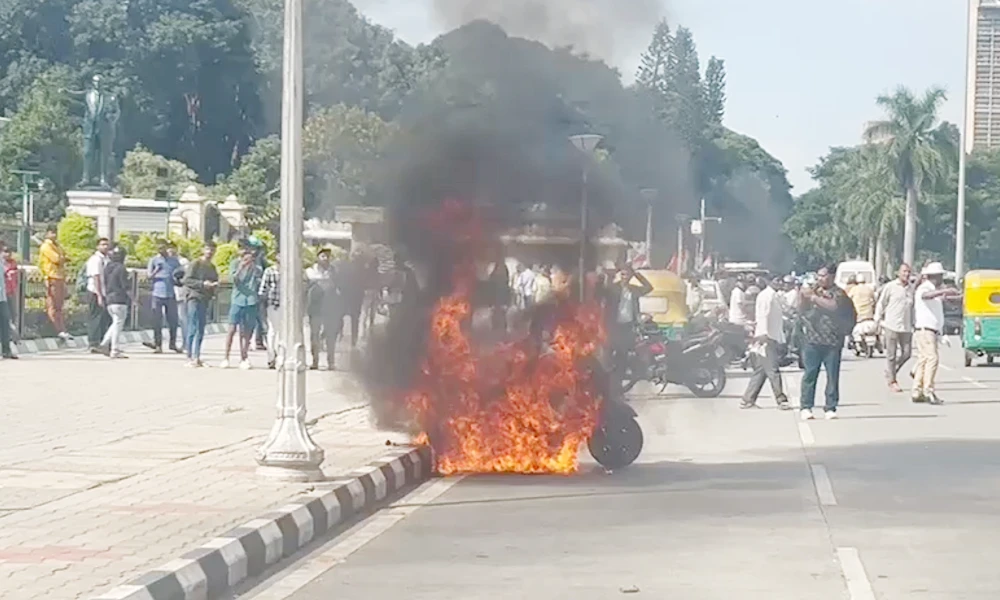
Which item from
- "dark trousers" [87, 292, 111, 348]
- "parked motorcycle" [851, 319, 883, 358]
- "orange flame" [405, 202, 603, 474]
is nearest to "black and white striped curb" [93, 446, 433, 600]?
"orange flame" [405, 202, 603, 474]

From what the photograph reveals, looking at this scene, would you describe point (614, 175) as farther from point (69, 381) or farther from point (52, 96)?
point (52, 96)

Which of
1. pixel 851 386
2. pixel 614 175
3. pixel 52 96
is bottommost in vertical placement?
pixel 851 386

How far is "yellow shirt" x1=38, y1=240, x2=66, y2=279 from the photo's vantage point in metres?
25.3

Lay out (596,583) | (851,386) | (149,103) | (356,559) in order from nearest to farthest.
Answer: (596,583) < (356,559) < (851,386) < (149,103)

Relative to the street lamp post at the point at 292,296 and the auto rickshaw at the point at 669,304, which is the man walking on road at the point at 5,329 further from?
the street lamp post at the point at 292,296

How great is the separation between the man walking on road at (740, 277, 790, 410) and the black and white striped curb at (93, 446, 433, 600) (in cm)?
829

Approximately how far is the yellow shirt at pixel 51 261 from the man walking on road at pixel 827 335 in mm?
12209

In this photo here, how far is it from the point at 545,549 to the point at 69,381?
11.3 m

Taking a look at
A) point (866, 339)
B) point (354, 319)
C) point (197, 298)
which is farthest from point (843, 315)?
point (866, 339)

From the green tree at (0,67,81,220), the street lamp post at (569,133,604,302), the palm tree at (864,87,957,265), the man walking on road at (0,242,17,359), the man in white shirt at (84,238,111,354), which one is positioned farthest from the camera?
the palm tree at (864,87,957,265)

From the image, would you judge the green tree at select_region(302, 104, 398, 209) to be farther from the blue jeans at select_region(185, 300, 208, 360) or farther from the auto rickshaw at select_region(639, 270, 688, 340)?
the blue jeans at select_region(185, 300, 208, 360)

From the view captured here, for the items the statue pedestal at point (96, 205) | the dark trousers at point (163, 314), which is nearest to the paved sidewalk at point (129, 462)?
Answer: the dark trousers at point (163, 314)

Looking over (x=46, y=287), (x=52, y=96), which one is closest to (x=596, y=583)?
(x=46, y=287)

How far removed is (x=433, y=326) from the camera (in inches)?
518
